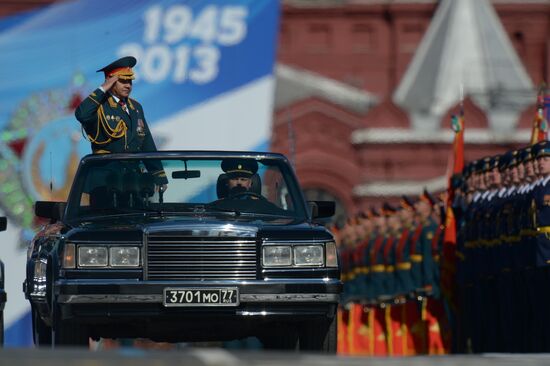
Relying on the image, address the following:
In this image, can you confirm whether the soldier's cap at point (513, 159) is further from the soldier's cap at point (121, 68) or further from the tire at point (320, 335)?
the tire at point (320, 335)

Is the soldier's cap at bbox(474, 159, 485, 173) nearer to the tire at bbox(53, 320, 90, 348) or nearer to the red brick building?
the tire at bbox(53, 320, 90, 348)

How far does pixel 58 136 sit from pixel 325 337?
16.1 meters

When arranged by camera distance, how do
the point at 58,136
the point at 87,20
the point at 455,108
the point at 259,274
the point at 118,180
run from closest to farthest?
the point at 259,274 < the point at 118,180 < the point at 58,136 < the point at 87,20 < the point at 455,108

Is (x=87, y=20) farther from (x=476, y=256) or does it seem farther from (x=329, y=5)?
(x=329, y=5)

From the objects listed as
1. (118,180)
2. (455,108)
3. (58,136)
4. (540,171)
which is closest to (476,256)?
(540,171)

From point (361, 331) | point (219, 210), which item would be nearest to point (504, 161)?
point (219, 210)

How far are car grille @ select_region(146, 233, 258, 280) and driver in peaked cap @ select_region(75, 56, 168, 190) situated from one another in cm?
151

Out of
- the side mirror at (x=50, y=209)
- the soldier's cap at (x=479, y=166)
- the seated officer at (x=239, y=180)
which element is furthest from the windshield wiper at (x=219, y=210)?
the soldier's cap at (x=479, y=166)

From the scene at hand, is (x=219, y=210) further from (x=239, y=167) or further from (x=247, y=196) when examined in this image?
(x=239, y=167)

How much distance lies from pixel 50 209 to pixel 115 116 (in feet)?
3.33

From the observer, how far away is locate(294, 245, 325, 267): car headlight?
11.1m

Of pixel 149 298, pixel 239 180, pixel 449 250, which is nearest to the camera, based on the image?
pixel 149 298

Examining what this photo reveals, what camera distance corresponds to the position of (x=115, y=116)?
41.4 ft

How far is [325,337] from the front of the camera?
11375mm
